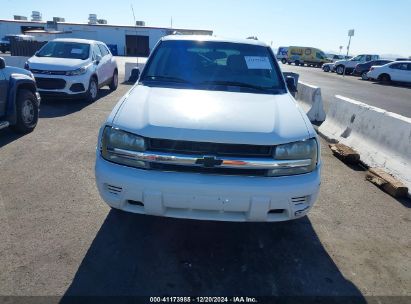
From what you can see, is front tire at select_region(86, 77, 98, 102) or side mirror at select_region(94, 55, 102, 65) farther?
side mirror at select_region(94, 55, 102, 65)

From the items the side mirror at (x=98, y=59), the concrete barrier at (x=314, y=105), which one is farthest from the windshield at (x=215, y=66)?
the side mirror at (x=98, y=59)

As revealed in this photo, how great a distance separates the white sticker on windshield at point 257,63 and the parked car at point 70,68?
6.46 meters

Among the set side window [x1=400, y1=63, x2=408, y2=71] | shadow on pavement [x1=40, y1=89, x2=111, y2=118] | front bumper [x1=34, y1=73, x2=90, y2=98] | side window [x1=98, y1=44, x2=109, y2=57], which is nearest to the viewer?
shadow on pavement [x1=40, y1=89, x2=111, y2=118]

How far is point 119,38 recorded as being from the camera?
46.7 metres

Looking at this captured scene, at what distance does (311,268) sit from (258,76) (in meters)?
2.21

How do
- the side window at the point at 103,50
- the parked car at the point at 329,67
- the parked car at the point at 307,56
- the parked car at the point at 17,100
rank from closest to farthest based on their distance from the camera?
the parked car at the point at 17,100 → the side window at the point at 103,50 → the parked car at the point at 329,67 → the parked car at the point at 307,56

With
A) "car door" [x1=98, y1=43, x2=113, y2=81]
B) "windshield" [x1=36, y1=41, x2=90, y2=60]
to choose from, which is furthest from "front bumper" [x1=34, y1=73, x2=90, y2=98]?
"car door" [x1=98, y1=43, x2=113, y2=81]

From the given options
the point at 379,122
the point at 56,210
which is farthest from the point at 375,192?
the point at 56,210

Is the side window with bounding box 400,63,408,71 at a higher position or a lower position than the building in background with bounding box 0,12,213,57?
lower

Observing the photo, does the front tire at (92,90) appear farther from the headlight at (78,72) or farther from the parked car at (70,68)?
the headlight at (78,72)

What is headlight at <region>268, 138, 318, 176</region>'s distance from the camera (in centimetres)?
266

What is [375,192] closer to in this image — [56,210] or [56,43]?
[56,210]

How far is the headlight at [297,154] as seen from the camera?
2.66 m

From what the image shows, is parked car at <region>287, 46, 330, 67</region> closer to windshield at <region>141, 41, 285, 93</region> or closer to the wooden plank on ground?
the wooden plank on ground
